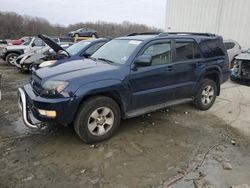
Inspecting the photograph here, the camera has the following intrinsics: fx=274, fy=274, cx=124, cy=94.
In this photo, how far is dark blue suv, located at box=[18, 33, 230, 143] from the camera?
13.8 feet

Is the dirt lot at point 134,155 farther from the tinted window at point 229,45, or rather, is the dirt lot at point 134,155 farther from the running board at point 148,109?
the tinted window at point 229,45

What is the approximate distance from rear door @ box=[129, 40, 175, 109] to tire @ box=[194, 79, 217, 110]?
3.41 feet

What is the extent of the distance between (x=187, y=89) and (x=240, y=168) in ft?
7.48

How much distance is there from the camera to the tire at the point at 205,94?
6254mm

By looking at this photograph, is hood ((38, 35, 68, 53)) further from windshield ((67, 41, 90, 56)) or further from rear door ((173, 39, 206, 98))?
rear door ((173, 39, 206, 98))

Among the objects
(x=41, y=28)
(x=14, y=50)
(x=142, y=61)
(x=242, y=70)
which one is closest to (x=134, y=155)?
(x=142, y=61)

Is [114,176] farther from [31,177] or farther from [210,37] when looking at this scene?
[210,37]

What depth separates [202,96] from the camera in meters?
6.39

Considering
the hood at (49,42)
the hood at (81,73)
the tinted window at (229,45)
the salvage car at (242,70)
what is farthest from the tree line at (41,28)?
the hood at (81,73)

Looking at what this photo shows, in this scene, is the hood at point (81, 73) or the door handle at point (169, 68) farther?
the door handle at point (169, 68)

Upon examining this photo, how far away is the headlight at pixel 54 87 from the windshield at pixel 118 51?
1.24 metres

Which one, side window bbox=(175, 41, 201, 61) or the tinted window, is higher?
side window bbox=(175, 41, 201, 61)

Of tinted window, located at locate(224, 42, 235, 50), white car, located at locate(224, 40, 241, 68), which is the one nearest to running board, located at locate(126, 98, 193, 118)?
white car, located at locate(224, 40, 241, 68)

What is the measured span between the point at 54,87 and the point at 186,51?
3023 millimetres
